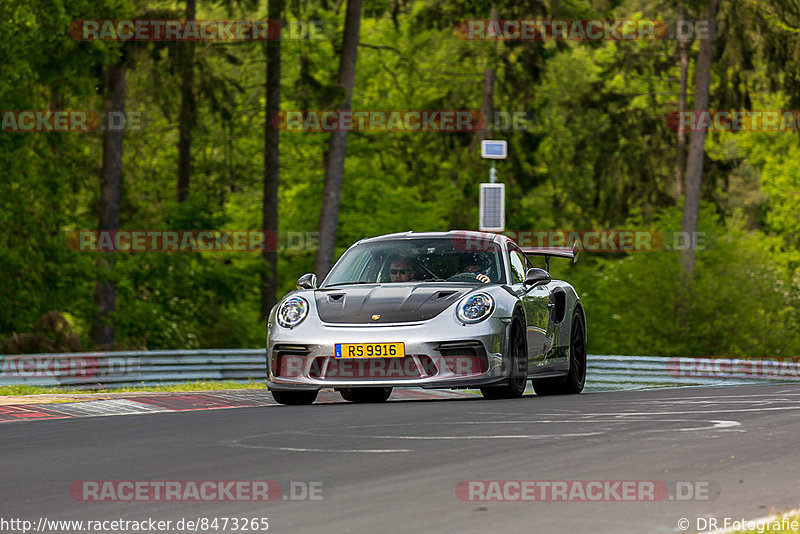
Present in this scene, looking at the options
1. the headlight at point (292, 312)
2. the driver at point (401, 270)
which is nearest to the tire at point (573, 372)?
the driver at point (401, 270)

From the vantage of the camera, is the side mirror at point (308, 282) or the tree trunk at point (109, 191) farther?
the tree trunk at point (109, 191)

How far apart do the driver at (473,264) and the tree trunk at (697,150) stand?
2546 cm

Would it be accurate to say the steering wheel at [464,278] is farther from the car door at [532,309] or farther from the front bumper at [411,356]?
the front bumper at [411,356]

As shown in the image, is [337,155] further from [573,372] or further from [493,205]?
[573,372]

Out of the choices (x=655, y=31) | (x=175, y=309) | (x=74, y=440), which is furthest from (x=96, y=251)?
(x=74, y=440)

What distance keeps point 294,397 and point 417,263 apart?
1866 mm

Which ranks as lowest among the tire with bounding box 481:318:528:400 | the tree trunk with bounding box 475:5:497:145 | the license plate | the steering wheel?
the tire with bounding box 481:318:528:400

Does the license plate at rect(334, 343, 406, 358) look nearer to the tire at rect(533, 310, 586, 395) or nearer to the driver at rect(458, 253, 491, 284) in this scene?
the driver at rect(458, 253, 491, 284)

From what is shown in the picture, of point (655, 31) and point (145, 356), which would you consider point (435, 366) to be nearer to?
point (145, 356)

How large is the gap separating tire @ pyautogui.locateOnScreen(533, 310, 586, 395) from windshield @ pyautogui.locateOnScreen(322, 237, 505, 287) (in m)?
1.85

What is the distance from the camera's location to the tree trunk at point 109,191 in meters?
36.8

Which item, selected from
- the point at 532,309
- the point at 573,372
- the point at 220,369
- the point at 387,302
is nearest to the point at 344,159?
the point at 220,369

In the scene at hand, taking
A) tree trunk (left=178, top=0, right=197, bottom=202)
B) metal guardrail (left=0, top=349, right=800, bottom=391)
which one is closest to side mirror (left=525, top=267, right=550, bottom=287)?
metal guardrail (left=0, top=349, right=800, bottom=391)

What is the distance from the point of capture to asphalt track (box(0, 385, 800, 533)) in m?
6.80
